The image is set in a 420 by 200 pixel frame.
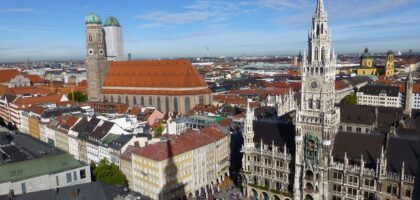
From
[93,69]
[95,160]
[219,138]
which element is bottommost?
[95,160]

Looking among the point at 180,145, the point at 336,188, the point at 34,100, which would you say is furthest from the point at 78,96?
the point at 336,188

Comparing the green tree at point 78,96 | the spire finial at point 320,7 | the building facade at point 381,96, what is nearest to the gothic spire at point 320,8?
the spire finial at point 320,7

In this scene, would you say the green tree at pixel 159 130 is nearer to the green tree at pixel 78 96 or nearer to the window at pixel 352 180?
the window at pixel 352 180

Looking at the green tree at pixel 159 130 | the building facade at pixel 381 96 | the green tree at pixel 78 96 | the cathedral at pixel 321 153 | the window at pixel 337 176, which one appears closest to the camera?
the cathedral at pixel 321 153

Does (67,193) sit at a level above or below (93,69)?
below

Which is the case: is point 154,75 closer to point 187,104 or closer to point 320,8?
point 187,104

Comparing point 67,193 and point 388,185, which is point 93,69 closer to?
point 67,193

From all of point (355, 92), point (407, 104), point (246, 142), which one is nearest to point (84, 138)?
point (246, 142)
